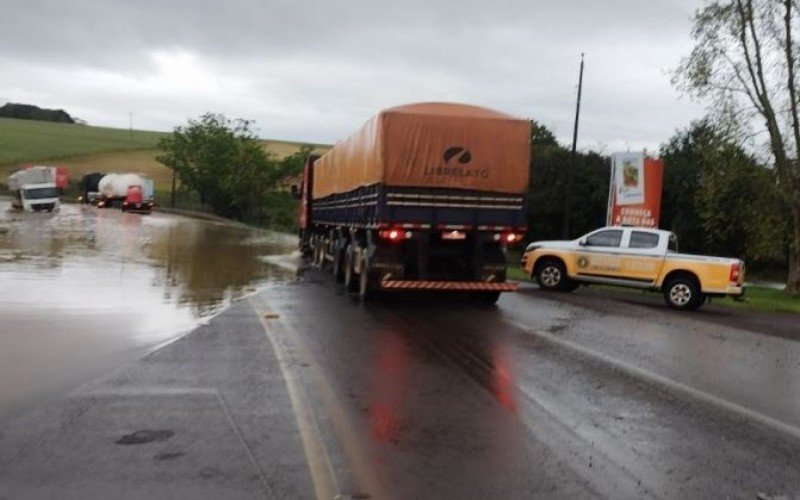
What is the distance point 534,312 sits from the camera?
15.5 metres

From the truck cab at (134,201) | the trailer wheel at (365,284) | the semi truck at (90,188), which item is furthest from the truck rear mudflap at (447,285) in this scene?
the semi truck at (90,188)

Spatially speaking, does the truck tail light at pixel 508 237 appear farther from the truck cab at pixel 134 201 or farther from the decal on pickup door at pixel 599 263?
the truck cab at pixel 134 201

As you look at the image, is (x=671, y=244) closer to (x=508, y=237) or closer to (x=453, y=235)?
(x=508, y=237)

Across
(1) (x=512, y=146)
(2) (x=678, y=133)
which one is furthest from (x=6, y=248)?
(2) (x=678, y=133)

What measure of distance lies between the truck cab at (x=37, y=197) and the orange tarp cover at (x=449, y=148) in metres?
52.2

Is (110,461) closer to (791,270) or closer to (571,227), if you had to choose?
(791,270)

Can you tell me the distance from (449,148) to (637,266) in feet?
20.8

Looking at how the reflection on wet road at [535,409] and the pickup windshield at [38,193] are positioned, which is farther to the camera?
the pickup windshield at [38,193]

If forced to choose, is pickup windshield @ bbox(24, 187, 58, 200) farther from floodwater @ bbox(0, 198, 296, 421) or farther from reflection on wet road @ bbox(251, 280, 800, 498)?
reflection on wet road @ bbox(251, 280, 800, 498)

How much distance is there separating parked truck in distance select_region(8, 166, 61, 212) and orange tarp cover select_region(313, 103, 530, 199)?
5224cm

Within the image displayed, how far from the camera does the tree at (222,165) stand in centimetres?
7819

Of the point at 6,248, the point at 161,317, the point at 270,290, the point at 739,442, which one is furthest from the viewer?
the point at 6,248

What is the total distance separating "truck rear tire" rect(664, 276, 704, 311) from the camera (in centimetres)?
1838

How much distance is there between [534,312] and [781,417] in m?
7.90
